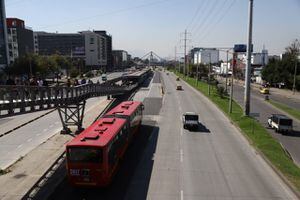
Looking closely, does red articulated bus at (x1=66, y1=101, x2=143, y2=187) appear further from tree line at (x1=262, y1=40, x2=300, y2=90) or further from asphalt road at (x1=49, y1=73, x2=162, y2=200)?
tree line at (x1=262, y1=40, x2=300, y2=90)

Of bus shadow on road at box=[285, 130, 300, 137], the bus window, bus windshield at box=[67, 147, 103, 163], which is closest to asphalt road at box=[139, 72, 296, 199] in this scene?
the bus window

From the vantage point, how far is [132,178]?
2389 cm

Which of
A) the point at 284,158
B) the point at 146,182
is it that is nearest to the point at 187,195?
the point at 146,182

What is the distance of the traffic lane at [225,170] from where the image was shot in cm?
2155

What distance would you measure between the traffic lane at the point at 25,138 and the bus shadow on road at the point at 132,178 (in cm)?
986

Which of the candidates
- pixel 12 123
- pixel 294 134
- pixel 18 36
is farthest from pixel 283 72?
pixel 18 36

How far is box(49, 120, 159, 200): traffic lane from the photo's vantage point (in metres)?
20.9

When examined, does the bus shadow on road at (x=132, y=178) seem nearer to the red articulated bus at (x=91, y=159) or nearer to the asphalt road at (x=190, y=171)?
the asphalt road at (x=190, y=171)

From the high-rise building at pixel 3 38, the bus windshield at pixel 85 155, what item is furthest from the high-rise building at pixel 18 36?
the bus windshield at pixel 85 155

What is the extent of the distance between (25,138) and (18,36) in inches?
5742

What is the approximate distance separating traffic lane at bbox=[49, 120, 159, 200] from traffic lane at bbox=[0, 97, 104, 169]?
9359mm

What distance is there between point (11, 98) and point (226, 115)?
35155mm

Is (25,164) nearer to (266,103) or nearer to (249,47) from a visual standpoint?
(249,47)

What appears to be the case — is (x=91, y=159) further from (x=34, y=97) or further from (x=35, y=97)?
(x=35, y=97)
